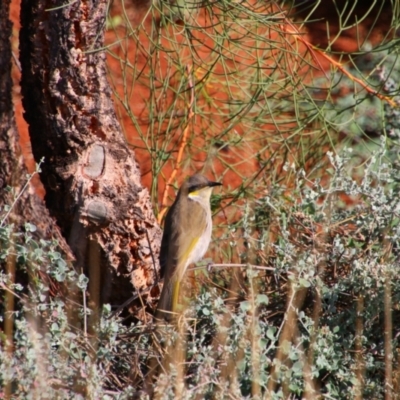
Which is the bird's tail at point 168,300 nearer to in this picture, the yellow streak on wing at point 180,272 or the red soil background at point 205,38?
the yellow streak on wing at point 180,272

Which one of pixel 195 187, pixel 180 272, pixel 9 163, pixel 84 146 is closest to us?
pixel 9 163

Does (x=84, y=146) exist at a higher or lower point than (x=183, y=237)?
higher

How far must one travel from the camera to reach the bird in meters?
4.32

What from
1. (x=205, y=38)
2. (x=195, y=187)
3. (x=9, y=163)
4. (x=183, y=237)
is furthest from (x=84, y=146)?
(x=205, y=38)

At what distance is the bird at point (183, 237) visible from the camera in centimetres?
432

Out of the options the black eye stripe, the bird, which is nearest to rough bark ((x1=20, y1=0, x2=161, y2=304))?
the bird

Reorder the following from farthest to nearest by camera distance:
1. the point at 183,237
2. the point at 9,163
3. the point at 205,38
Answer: the point at 205,38 → the point at 183,237 → the point at 9,163

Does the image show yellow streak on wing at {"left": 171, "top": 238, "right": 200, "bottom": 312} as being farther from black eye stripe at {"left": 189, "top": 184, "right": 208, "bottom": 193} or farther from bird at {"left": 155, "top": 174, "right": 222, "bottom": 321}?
black eye stripe at {"left": 189, "top": 184, "right": 208, "bottom": 193}

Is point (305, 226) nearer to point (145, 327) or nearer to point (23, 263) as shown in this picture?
point (145, 327)

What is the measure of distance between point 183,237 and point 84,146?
86 cm

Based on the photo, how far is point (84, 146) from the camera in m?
4.26

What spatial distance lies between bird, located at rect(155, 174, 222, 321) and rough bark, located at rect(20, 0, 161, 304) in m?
0.11

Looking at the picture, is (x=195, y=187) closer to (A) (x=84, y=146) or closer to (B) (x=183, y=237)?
(B) (x=183, y=237)

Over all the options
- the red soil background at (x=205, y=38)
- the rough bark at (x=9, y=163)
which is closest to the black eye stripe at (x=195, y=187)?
the rough bark at (x=9, y=163)
